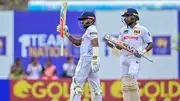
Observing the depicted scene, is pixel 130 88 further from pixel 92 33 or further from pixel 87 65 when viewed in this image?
pixel 92 33

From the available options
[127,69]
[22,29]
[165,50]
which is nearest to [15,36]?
[22,29]

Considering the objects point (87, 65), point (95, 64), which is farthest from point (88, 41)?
point (95, 64)

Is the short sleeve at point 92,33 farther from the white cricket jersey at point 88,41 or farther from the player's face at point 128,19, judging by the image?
the player's face at point 128,19

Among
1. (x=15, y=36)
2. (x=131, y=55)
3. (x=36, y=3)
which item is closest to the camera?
(x=131, y=55)

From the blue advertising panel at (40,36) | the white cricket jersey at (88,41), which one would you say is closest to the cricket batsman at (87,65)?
the white cricket jersey at (88,41)

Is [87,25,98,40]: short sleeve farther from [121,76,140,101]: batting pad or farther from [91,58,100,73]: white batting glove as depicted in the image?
[121,76,140,101]: batting pad

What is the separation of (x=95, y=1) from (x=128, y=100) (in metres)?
15.9

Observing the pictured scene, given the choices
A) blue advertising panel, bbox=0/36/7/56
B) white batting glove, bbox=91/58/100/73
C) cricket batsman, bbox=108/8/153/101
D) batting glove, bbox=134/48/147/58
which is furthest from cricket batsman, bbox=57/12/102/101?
blue advertising panel, bbox=0/36/7/56

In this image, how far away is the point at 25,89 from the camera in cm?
1812

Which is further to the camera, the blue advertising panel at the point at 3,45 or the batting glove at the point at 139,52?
the blue advertising panel at the point at 3,45

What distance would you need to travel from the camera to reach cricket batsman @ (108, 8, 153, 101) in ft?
46.0

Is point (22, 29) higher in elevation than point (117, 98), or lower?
higher

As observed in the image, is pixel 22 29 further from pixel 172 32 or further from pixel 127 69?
pixel 127 69

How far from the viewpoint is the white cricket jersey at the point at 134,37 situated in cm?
1410
